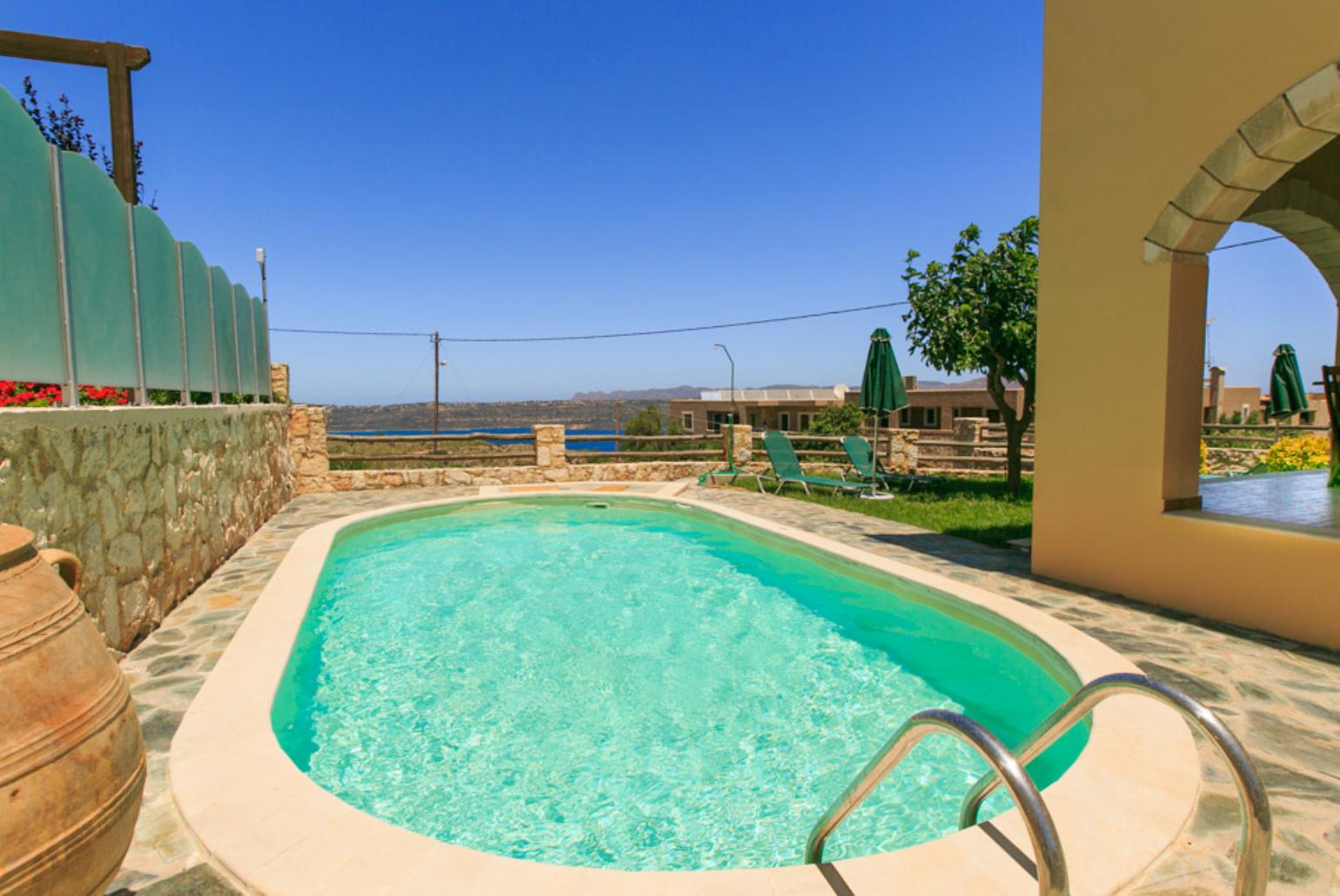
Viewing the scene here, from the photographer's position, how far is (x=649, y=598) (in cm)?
692

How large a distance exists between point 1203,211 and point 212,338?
9306mm

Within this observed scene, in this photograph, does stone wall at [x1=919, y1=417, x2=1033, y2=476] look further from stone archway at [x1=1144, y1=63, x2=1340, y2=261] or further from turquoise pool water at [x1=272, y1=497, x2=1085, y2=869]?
stone archway at [x1=1144, y1=63, x2=1340, y2=261]

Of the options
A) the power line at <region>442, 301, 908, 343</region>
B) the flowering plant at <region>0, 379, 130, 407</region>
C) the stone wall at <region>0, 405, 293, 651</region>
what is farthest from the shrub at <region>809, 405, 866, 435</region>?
the flowering plant at <region>0, 379, 130, 407</region>

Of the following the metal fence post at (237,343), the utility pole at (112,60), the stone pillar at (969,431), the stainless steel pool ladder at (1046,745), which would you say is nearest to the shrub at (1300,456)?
the stone pillar at (969,431)

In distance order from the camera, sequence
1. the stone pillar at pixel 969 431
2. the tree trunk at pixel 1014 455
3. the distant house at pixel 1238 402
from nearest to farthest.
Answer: the tree trunk at pixel 1014 455, the stone pillar at pixel 969 431, the distant house at pixel 1238 402

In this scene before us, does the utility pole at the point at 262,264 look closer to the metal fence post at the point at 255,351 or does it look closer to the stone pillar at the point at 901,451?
the metal fence post at the point at 255,351

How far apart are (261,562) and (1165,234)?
8668 millimetres

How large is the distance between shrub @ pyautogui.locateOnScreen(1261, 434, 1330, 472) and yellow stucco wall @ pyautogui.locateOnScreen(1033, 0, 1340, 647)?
774 cm

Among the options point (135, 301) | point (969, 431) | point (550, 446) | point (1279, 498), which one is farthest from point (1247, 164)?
point (969, 431)

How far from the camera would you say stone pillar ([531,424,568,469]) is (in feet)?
44.7

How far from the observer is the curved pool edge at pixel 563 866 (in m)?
2.09

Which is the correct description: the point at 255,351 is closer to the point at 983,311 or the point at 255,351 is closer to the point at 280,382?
the point at 280,382

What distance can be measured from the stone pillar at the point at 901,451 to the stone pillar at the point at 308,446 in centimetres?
1223

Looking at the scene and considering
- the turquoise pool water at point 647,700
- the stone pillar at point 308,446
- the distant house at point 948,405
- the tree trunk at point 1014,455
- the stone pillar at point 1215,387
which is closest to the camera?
the turquoise pool water at point 647,700
